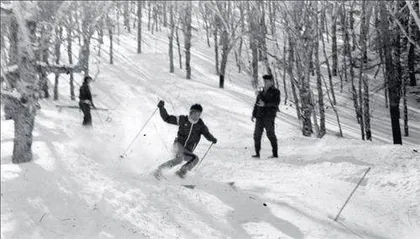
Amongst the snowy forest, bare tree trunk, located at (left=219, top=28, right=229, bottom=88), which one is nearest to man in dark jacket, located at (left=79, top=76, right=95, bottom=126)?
the snowy forest

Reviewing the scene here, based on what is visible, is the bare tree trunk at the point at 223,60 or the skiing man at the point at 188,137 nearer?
the skiing man at the point at 188,137

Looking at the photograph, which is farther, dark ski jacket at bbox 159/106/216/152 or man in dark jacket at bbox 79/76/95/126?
man in dark jacket at bbox 79/76/95/126

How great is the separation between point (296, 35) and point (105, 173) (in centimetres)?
980

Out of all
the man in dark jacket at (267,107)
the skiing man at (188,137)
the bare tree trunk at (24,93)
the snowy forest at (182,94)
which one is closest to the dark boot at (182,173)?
the skiing man at (188,137)

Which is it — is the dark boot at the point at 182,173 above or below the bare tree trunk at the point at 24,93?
below

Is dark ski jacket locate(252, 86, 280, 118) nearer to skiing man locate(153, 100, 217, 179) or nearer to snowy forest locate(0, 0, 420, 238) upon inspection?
snowy forest locate(0, 0, 420, 238)

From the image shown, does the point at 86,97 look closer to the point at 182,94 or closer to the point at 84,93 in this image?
the point at 84,93

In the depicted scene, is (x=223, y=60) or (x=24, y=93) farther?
(x=223, y=60)

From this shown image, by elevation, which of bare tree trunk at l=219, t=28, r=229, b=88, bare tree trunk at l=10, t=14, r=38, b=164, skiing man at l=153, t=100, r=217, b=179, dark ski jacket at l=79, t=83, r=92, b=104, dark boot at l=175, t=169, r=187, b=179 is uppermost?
bare tree trunk at l=10, t=14, r=38, b=164

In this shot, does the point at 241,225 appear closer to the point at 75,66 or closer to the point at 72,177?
the point at 72,177

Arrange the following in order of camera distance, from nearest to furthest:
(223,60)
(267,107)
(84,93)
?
(267,107) < (84,93) < (223,60)

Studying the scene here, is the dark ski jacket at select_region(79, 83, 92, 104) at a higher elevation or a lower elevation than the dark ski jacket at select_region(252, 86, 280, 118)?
lower

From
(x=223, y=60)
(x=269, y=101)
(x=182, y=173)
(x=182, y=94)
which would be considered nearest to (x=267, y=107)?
(x=269, y=101)

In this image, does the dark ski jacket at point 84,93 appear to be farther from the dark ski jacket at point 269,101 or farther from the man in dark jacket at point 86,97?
the dark ski jacket at point 269,101
